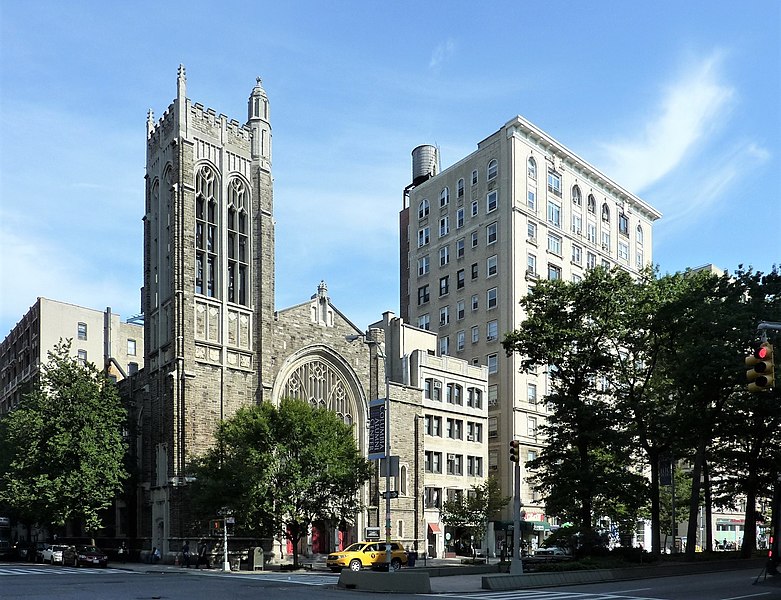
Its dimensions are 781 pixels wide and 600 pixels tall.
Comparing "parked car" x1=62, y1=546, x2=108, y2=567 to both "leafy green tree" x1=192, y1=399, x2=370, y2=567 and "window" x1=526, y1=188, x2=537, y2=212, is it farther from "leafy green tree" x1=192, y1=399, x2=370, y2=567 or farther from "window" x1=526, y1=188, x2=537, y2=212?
"window" x1=526, y1=188, x2=537, y2=212

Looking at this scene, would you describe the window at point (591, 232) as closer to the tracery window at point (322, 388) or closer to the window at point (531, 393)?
the window at point (531, 393)

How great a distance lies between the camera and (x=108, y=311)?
95812 millimetres

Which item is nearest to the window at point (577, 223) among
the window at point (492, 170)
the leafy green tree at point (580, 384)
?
the window at point (492, 170)

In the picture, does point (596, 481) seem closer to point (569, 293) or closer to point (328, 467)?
point (569, 293)

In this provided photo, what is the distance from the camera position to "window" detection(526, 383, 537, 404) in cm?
8100

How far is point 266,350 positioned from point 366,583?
113 feet

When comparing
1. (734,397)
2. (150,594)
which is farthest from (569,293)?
(150,594)

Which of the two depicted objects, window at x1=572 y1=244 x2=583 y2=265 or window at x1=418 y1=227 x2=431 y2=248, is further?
window at x1=418 y1=227 x2=431 y2=248

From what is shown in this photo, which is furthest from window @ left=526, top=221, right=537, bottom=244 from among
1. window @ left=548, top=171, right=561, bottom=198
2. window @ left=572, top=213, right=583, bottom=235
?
window @ left=572, top=213, right=583, bottom=235

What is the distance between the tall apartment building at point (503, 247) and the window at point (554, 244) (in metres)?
0.11

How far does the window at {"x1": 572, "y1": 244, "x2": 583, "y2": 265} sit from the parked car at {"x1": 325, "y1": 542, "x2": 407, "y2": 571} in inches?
1947

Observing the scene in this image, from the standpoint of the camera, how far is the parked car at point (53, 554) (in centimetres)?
5662

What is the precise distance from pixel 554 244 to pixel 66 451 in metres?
49.9

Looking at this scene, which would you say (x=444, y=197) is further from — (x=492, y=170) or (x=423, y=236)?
(x=492, y=170)
